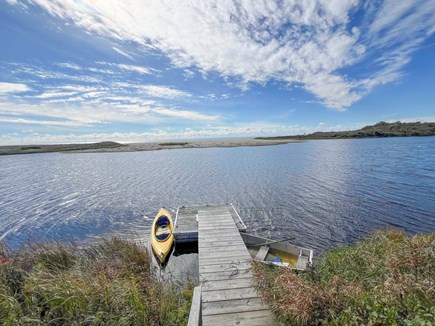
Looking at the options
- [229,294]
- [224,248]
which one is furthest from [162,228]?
[229,294]

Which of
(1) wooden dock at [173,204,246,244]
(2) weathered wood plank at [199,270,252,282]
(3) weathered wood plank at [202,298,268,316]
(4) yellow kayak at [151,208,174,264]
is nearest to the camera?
(3) weathered wood plank at [202,298,268,316]

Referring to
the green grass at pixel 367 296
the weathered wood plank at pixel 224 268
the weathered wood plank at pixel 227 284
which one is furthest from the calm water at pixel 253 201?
the weathered wood plank at pixel 227 284

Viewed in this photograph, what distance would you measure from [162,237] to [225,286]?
21.3ft

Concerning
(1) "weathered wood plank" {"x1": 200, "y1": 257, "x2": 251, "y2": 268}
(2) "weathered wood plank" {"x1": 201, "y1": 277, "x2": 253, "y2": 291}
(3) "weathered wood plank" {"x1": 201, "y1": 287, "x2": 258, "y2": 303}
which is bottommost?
(1) "weathered wood plank" {"x1": 200, "y1": 257, "x2": 251, "y2": 268}

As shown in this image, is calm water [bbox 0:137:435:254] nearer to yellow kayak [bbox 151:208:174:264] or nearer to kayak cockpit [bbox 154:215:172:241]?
kayak cockpit [bbox 154:215:172:241]

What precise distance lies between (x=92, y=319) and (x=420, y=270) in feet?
23.6

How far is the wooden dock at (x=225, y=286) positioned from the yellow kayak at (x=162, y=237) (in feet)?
5.84

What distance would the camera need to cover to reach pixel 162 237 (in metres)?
12.4

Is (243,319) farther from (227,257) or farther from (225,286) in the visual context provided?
(227,257)

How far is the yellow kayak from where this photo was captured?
36.9ft

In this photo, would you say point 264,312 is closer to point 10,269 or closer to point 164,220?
point 10,269

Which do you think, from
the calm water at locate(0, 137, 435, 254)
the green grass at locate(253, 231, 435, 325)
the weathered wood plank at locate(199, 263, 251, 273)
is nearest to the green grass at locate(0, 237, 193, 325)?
the weathered wood plank at locate(199, 263, 251, 273)

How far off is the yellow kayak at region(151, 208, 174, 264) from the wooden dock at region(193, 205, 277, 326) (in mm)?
1780

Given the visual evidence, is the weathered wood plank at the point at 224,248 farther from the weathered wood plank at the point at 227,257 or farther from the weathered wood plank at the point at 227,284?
the weathered wood plank at the point at 227,284
